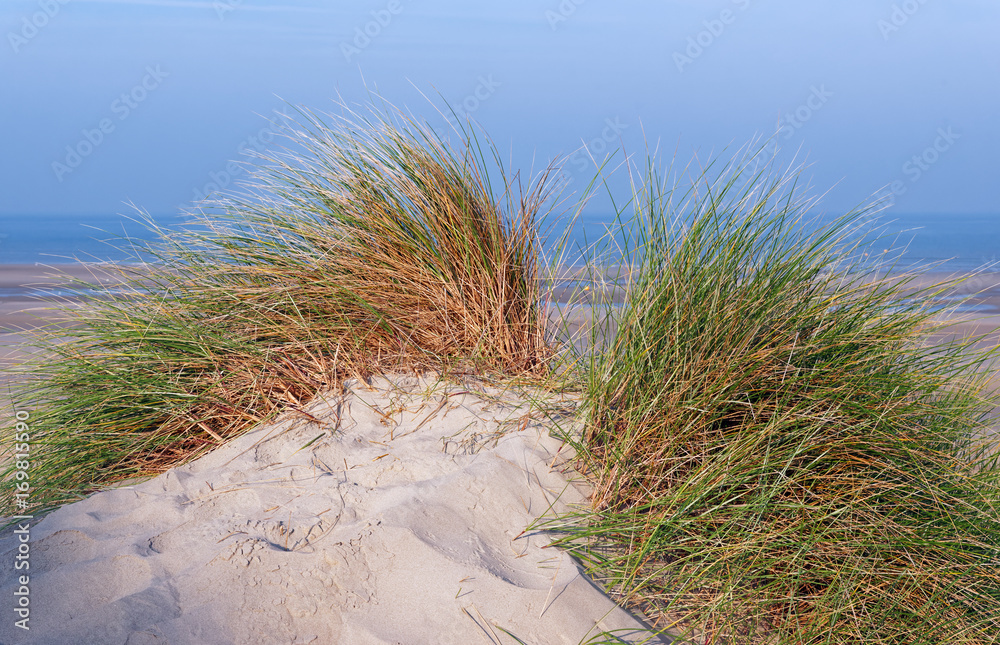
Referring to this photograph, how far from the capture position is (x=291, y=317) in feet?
9.65

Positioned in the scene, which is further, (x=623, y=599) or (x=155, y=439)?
(x=155, y=439)

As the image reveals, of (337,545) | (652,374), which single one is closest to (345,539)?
(337,545)

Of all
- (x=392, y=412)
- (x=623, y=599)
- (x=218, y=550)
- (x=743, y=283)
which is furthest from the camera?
(x=392, y=412)

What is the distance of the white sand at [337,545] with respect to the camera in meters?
1.83

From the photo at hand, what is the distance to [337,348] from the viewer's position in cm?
288

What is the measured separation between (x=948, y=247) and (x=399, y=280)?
4277 centimetres

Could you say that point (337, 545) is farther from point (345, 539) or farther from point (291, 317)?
point (291, 317)

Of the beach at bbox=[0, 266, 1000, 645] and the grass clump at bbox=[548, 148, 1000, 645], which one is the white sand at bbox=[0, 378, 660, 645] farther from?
the grass clump at bbox=[548, 148, 1000, 645]

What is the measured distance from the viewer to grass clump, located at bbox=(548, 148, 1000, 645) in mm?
1866

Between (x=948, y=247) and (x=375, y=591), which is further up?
(x=948, y=247)

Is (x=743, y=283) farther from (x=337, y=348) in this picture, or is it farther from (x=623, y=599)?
(x=337, y=348)

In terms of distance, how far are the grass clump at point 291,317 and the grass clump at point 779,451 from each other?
2.40 ft

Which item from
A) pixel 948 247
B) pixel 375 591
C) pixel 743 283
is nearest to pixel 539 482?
pixel 375 591

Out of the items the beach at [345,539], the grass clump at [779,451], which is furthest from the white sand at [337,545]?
the grass clump at [779,451]
